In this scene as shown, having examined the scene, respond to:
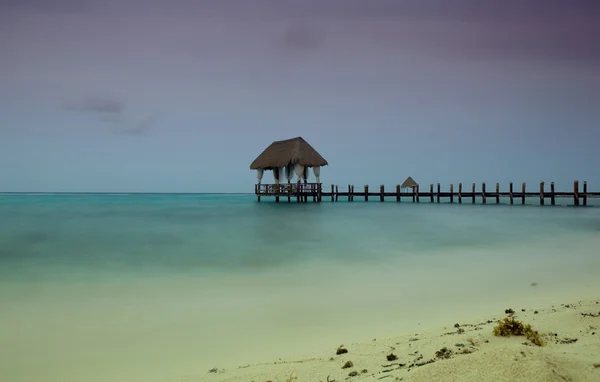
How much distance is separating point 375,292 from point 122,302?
4.06 meters

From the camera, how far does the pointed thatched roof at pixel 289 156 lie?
3516 cm

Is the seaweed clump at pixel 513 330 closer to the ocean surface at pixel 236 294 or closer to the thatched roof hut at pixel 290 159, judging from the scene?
the ocean surface at pixel 236 294

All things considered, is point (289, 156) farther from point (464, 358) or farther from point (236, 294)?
point (464, 358)

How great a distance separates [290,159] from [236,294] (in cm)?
2885

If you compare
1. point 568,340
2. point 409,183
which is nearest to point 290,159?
point 409,183

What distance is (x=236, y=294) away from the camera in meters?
6.90

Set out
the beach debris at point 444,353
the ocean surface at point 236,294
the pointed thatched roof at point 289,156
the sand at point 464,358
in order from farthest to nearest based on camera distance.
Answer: the pointed thatched roof at point 289,156, the ocean surface at point 236,294, the beach debris at point 444,353, the sand at point 464,358

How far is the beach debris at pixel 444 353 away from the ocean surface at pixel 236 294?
3.70 feet

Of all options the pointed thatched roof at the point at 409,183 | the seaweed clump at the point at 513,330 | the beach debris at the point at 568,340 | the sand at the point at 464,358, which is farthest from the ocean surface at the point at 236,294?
the pointed thatched roof at the point at 409,183

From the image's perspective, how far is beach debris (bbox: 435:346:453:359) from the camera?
3.46 meters

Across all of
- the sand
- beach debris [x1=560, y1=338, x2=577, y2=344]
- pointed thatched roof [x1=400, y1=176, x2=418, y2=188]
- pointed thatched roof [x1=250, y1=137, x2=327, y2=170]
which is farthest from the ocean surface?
pointed thatched roof [x1=400, y1=176, x2=418, y2=188]

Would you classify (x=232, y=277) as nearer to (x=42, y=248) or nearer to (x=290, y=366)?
(x=290, y=366)

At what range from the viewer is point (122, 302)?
21.3 feet

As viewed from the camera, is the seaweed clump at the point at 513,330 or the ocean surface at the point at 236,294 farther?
Result: the ocean surface at the point at 236,294
